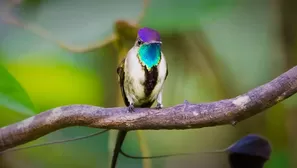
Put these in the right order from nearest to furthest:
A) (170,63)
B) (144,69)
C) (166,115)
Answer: (166,115), (144,69), (170,63)

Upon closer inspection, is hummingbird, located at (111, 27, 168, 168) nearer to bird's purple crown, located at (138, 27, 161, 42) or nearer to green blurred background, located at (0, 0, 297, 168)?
bird's purple crown, located at (138, 27, 161, 42)

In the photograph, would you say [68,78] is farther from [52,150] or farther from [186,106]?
[186,106]

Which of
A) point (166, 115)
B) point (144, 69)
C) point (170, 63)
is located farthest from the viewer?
point (170, 63)

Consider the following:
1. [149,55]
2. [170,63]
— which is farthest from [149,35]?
[170,63]

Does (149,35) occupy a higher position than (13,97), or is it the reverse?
(149,35)

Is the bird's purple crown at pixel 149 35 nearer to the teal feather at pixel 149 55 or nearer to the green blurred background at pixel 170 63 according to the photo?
the teal feather at pixel 149 55

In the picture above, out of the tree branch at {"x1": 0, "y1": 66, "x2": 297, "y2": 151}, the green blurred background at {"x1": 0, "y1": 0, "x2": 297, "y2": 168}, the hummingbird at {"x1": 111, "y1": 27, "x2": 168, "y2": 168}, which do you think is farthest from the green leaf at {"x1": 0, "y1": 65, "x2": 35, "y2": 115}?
the green blurred background at {"x1": 0, "y1": 0, "x2": 297, "y2": 168}

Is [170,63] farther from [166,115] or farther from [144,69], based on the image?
[166,115]
